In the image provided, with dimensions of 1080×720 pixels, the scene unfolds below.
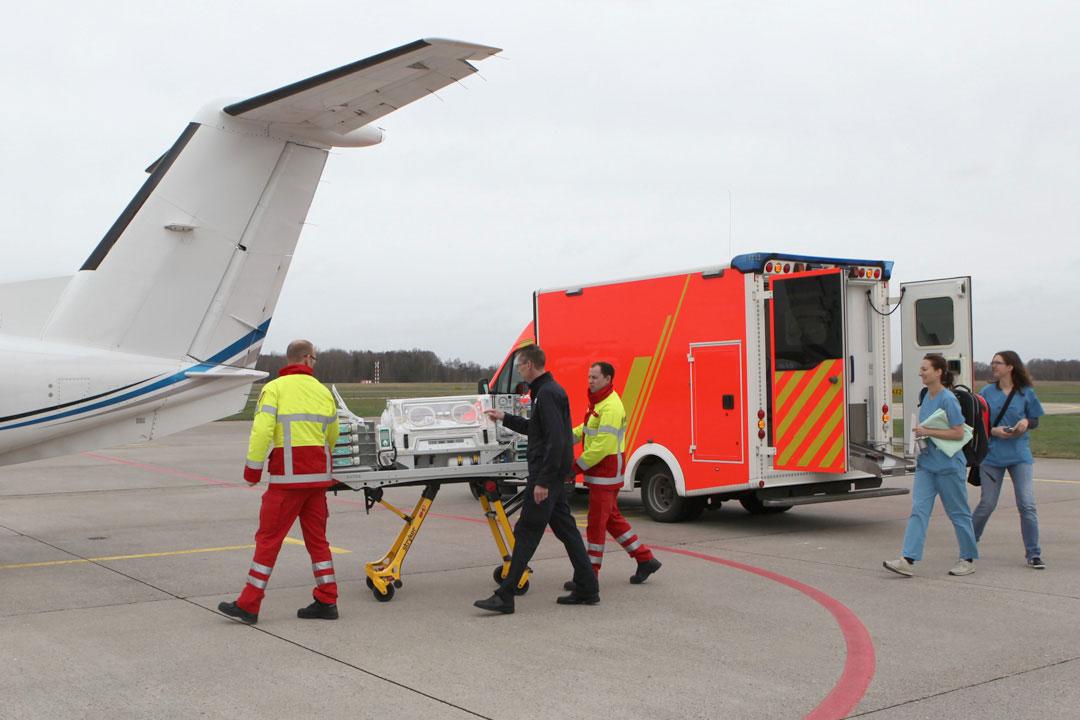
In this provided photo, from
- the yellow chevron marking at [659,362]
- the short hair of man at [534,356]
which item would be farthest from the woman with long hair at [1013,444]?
the short hair of man at [534,356]

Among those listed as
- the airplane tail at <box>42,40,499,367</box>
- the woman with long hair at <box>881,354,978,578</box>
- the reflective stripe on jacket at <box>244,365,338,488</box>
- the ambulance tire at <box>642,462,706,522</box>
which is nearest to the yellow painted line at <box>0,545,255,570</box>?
the airplane tail at <box>42,40,499,367</box>

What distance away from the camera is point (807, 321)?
10484 mm

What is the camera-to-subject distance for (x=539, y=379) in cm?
736

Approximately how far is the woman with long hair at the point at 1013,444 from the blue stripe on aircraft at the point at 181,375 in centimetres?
642

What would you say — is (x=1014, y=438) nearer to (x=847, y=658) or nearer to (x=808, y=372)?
(x=808, y=372)

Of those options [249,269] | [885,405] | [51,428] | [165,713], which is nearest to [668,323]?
[885,405]

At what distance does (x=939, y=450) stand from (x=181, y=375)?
6.18 metres

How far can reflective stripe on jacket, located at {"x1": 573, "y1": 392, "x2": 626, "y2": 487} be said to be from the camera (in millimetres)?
7719

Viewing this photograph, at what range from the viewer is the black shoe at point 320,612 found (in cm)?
679

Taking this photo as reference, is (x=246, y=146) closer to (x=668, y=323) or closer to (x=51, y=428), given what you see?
(x=51, y=428)

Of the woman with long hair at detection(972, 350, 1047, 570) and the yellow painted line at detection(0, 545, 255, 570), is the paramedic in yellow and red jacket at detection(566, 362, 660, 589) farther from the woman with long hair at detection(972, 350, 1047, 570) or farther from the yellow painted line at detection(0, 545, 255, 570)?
the yellow painted line at detection(0, 545, 255, 570)

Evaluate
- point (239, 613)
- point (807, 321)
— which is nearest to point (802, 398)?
point (807, 321)

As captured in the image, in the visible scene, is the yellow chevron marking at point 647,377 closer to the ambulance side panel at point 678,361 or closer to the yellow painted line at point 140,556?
the ambulance side panel at point 678,361

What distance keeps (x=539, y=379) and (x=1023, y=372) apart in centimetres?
462
